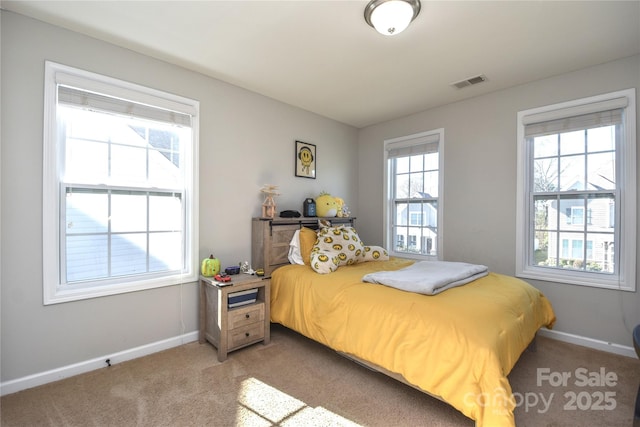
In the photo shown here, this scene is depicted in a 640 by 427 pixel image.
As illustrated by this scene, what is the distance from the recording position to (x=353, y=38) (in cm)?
219

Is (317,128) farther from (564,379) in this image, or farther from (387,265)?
(564,379)

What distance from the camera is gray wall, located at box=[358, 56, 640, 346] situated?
252cm

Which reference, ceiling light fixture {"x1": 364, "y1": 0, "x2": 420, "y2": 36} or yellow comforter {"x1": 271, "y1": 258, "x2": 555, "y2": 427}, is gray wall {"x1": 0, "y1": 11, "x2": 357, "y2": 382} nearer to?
yellow comforter {"x1": 271, "y1": 258, "x2": 555, "y2": 427}

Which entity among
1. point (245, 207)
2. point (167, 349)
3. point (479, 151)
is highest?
point (479, 151)

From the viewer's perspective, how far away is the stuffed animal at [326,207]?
357cm

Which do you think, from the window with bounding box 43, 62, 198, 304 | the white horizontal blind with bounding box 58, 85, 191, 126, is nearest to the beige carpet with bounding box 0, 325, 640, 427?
the window with bounding box 43, 62, 198, 304

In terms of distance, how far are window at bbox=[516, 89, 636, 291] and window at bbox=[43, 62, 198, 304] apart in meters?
3.35

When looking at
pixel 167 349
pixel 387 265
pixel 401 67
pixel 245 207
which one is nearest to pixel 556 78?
pixel 401 67

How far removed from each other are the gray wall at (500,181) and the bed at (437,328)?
0.61m

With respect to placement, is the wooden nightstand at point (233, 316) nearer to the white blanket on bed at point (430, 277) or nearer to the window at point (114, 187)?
the window at point (114, 187)

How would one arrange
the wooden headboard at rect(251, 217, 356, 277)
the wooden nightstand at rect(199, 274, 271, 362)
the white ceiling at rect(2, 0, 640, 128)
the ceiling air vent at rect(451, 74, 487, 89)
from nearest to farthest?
the white ceiling at rect(2, 0, 640, 128), the wooden nightstand at rect(199, 274, 271, 362), the ceiling air vent at rect(451, 74, 487, 89), the wooden headboard at rect(251, 217, 356, 277)

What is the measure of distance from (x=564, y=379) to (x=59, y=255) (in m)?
3.81

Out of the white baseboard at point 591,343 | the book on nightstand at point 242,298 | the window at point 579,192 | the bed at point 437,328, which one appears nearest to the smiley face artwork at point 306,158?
the bed at point 437,328

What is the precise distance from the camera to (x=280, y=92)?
126 inches
